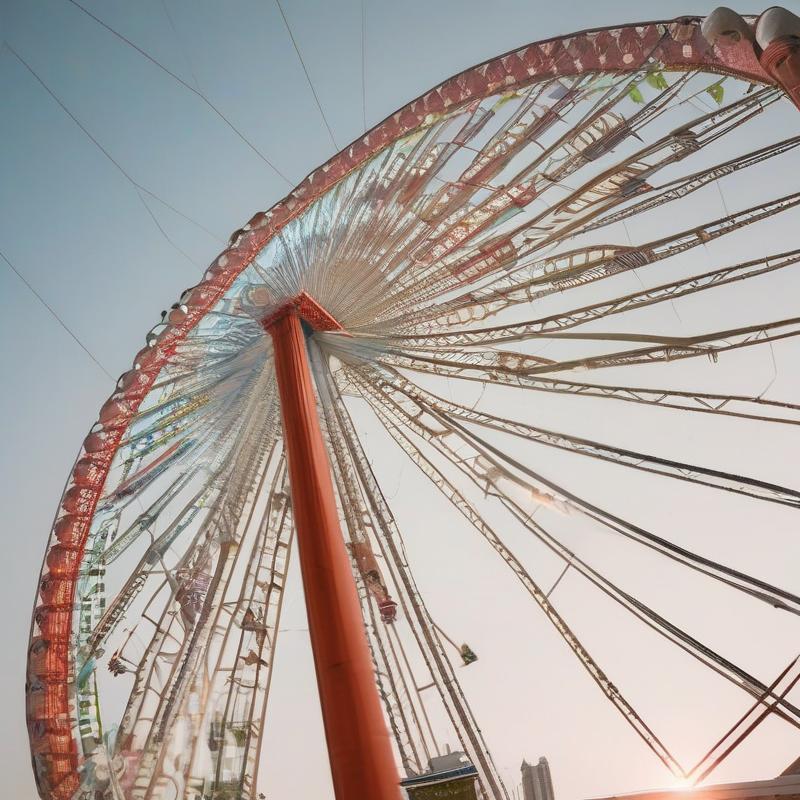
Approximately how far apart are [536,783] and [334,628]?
7392mm

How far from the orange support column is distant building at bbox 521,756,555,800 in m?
6.78

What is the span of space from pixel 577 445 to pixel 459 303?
2870 mm

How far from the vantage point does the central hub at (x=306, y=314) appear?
901 cm

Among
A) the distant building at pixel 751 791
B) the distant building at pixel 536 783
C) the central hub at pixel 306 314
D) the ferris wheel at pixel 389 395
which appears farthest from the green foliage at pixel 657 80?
the distant building at pixel 536 783

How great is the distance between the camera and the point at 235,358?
34.2 ft

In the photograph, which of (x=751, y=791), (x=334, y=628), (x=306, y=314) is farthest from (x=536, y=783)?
(x=306, y=314)

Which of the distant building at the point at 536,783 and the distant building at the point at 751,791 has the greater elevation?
the distant building at the point at 751,791

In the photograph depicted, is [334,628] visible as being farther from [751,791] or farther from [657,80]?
[657,80]

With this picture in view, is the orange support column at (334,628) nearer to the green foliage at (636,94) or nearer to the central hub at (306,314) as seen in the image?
the central hub at (306,314)

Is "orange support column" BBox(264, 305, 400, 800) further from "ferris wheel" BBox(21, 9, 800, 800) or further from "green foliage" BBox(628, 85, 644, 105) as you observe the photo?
"green foliage" BBox(628, 85, 644, 105)

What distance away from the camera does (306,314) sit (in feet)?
30.9

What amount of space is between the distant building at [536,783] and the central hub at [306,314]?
7.89 m

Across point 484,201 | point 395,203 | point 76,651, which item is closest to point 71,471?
point 76,651

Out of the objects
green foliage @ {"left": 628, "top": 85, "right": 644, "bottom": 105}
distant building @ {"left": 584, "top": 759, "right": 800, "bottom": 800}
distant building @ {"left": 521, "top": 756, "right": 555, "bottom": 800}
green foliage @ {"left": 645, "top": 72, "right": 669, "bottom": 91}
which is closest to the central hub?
green foliage @ {"left": 628, "top": 85, "right": 644, "bottom": 105}
